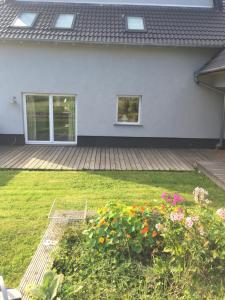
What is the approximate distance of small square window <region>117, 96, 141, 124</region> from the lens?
984cm

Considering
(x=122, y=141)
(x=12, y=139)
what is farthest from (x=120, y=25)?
(x=12, y=139)

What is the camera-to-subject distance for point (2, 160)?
777 cm

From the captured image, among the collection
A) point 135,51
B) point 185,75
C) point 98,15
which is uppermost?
point 98,15

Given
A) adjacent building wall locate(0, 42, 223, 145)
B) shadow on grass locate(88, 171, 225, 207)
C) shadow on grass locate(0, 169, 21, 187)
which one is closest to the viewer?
shadow on grass locate(88, 171, 225, 207)

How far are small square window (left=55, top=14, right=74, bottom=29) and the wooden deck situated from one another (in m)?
3.99

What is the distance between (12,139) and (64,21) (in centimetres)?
440

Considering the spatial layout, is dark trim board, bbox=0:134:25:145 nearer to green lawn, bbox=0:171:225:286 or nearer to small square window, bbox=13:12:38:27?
green lawn, bbox=0:171:225:286

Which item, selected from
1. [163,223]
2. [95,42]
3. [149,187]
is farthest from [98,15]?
[163,223]

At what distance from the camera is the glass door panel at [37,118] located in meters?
9.74

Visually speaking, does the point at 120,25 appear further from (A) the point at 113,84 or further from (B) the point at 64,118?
(B) the point at 64,118

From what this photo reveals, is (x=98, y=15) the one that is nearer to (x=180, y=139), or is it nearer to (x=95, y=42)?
(x=95, y=42)

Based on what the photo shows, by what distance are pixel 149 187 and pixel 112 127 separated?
427 centimetres

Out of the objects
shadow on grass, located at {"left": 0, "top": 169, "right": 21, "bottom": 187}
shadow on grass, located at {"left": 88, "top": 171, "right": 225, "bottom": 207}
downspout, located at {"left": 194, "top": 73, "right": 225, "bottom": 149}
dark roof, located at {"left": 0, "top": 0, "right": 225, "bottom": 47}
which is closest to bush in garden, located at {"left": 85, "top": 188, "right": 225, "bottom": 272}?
shadow on grass, located at {"left": 88, "top": 171, "right": 225, "bottom": 207}

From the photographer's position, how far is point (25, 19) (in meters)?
9.72
